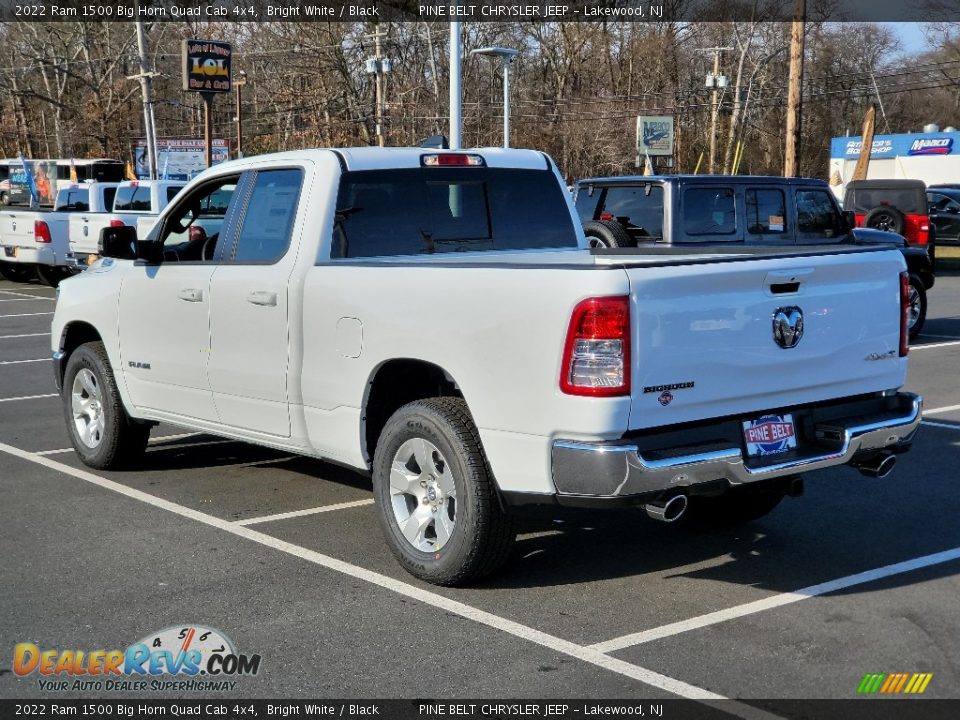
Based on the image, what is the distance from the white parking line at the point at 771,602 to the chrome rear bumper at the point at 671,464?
0.58 meters

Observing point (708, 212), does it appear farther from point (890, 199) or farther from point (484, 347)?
point (890, 199)

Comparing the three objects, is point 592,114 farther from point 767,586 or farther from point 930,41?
point 767,586

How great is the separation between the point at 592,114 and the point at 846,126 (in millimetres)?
19439

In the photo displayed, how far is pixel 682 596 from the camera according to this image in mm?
5375

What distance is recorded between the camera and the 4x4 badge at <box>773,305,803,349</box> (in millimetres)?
5199

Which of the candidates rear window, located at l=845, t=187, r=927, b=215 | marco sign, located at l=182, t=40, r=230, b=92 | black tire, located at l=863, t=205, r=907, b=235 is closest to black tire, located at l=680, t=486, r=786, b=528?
black tire, located at l=863, t=205, r=907, b=235

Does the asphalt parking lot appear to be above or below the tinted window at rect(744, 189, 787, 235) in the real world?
below

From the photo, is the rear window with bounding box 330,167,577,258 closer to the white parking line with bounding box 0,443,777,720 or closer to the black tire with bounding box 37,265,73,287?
the white parking line with bounding box 0,443,777,720

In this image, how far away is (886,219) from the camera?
21500mm

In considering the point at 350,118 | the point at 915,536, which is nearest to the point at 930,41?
the point at 350,118

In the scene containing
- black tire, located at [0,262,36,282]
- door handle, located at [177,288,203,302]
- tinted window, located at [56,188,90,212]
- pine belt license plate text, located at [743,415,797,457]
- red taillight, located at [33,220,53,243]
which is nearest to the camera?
pine belt license plate text, located at [743,415,797,457]

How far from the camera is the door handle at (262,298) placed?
629 centimetres
